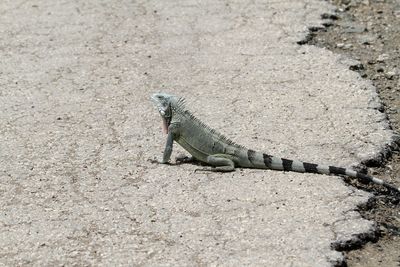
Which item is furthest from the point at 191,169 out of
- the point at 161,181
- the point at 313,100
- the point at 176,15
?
the point at 176,15

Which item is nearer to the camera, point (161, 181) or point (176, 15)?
point (161, 181)

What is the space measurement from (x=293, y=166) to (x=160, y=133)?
3.65ft

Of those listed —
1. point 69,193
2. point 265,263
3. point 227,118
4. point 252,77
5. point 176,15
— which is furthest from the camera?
point 176,15

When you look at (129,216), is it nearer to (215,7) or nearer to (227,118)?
(227,118)

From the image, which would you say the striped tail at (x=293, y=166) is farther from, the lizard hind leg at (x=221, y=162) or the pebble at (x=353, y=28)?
the pebble at (x=353, y=28)

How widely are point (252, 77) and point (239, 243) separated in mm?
2543

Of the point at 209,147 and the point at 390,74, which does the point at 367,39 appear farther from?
the point at 209,147

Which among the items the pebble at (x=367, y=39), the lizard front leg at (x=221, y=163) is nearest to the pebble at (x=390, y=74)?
the pebble at (x=367, y=39)

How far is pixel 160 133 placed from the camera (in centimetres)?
565

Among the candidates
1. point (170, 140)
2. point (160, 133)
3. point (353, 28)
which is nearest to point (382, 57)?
point (353, 28)

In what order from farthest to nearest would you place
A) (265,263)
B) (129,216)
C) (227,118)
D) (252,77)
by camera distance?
1. (252,77)
2. (227,118)
3. (129,216)
4. (265,263)

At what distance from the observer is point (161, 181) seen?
4949 mm

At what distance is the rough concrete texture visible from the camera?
4309mm

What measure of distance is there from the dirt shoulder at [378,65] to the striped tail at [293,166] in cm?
15
